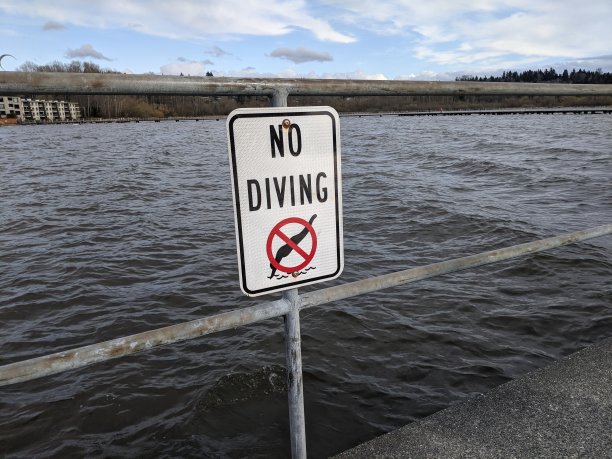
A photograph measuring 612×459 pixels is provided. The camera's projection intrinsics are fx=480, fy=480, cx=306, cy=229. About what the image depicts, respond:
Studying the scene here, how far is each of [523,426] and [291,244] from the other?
127 centimetres

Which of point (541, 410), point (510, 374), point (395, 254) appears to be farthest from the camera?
point (395, 254)

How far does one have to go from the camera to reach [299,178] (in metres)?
1.51

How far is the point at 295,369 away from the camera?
162 cm

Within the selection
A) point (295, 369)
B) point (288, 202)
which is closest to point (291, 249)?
point (288, 202)

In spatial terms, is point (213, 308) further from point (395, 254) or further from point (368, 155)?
point (368, 155)

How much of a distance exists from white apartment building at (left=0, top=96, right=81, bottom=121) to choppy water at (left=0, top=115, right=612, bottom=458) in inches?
5263

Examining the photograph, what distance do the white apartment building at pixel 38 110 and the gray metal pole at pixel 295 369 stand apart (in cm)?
14174

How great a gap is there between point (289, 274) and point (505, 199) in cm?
1307

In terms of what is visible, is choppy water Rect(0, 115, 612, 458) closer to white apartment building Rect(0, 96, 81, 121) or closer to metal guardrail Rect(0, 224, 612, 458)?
metal guardrail Rect(0, 224, 612, 458)

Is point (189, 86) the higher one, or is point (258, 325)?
point (189, 86)

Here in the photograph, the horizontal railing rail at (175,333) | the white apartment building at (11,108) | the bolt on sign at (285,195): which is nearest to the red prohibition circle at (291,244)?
the bolt on sign at (285,195)

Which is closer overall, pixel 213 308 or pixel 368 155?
pixel 213 308

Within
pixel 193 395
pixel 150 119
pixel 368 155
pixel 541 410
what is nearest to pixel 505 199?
pixel 193 395

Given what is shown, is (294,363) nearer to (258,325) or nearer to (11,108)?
(258,325)
